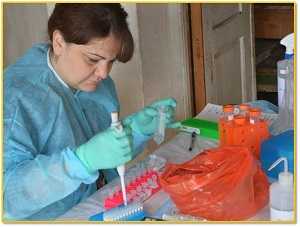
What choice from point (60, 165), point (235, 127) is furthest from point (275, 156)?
point (60, 165)

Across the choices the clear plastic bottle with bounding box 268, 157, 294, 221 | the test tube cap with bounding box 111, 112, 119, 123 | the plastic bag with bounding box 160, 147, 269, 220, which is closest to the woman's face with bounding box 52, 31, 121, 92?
the test tube cap with bounding box 111, 112, 119, 123

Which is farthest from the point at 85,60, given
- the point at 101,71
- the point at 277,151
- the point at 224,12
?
the point at 277,151

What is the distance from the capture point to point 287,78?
961mm

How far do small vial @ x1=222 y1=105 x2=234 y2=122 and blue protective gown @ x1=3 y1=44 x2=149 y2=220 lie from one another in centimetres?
15

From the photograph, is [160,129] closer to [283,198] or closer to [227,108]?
[227,108]

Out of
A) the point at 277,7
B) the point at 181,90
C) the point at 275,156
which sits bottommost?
the point at 275,156

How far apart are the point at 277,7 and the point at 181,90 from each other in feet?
0.89

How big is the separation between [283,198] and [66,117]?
408 millimetres

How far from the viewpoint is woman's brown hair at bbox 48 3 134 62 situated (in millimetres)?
899

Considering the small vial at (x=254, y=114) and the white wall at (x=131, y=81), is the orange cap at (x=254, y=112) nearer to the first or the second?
the small vial at (x=254, y=114)

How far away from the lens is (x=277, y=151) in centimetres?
97

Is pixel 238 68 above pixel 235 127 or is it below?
above

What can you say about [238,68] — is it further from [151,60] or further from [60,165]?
[60,165]

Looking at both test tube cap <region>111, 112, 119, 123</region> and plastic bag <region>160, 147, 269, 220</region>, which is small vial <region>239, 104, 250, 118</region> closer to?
plastic bag <region>160, 147, 269, 220</region>
